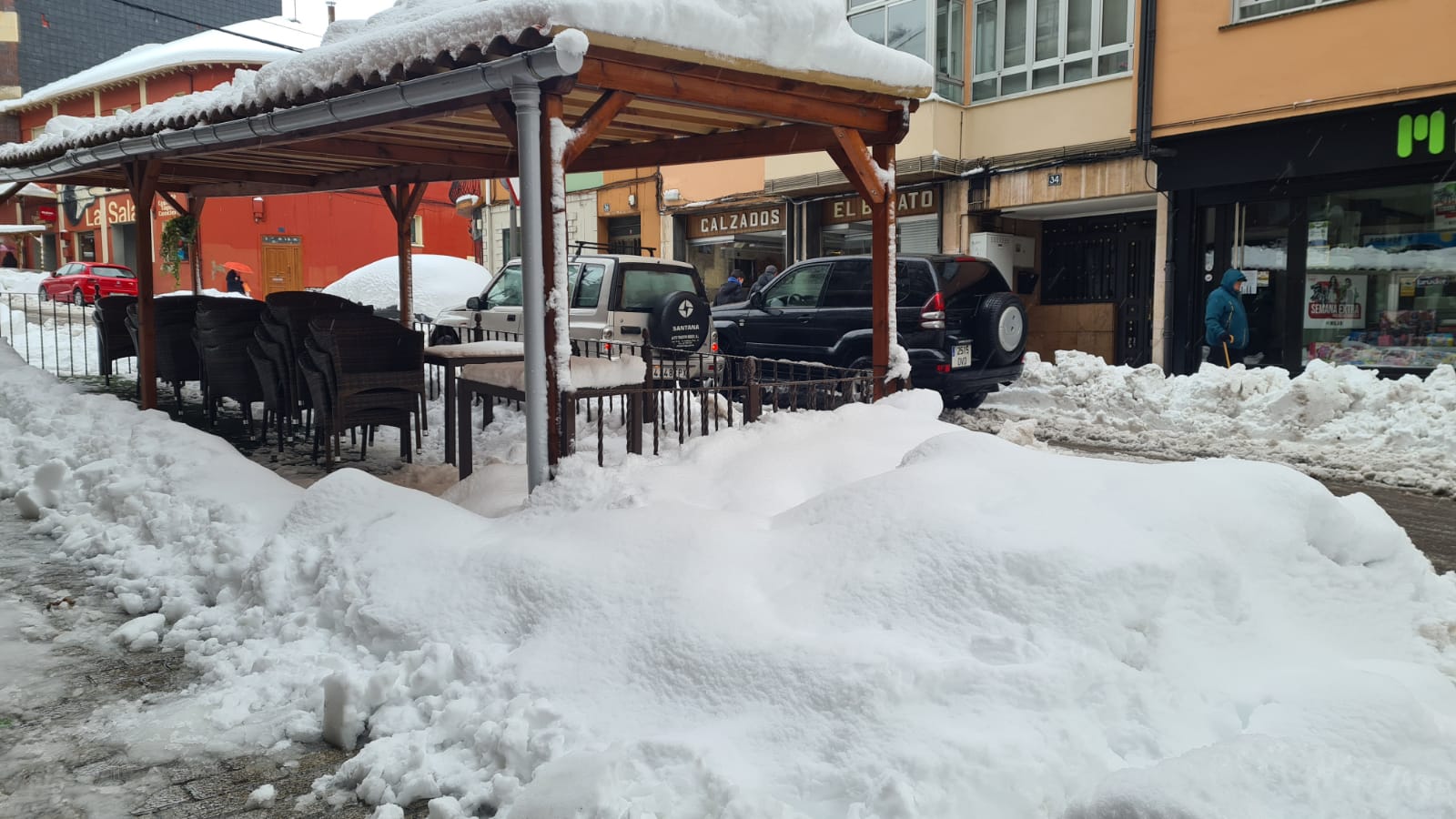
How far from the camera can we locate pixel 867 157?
6777mm

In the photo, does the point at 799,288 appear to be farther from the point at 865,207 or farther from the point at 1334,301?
the point at 865,207

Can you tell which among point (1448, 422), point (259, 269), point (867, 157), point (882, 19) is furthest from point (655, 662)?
point (259, 269)

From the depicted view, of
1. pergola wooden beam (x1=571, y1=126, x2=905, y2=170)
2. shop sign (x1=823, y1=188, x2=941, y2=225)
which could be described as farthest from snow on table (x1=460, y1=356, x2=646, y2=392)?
shop sign (x1=823, y1=188, x2=941, y2=225)

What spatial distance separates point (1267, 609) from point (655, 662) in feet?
7.34

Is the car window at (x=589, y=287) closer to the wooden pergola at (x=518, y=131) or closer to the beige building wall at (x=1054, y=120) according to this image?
the wooden pergola at (x=518, y=131)

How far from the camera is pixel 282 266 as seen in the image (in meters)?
29.3

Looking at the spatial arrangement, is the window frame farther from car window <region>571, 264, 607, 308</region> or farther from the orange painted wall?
car window <region>571, 264, 607, 308</region>

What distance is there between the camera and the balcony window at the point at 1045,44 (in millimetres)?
14945

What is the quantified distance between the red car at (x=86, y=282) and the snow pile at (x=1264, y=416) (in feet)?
79.9

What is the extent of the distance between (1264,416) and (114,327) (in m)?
12.2

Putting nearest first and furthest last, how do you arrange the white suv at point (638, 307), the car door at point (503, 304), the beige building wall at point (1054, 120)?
the white suv at point (638, 307), the car door at point (503, 304), the beige building wall at point (1054, 120)

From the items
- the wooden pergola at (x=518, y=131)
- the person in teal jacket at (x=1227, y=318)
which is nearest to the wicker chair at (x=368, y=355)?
the wooden pergola at (x=518, y=131)

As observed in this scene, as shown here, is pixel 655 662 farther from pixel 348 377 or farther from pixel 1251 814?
pixel 348 377

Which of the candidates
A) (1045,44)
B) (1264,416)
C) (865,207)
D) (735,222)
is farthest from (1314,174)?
(735,222)
